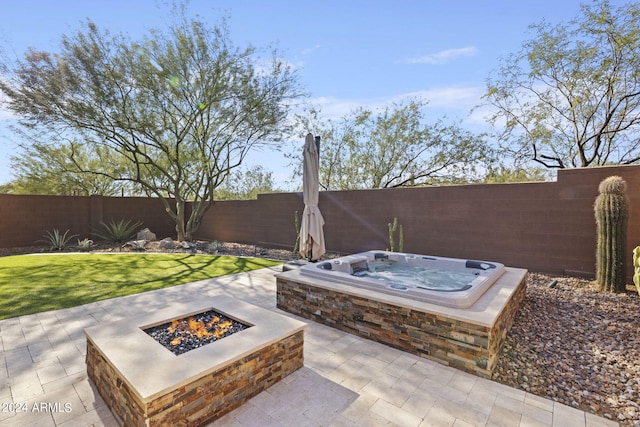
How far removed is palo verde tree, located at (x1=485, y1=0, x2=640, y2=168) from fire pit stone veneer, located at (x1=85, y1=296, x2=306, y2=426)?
1104cm

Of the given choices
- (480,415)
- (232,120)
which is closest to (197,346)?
(480,415)

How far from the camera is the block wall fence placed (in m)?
5.82

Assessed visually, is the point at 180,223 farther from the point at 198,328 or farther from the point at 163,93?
the point at 198,328

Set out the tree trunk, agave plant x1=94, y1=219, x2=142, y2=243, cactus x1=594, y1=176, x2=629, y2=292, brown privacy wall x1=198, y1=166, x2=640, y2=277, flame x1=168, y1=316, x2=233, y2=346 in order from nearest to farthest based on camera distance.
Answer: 1. flame x1=168, y1=316, x2=233, y2=346
2. cactus x1=594, y1=176, x2=629, y2=292
3. brown privacy wall x1=198, y1=166, x2=640, y2=277
4. agave plant x1=94, y1=219, x2=142, y2=243
5. the tree trunk

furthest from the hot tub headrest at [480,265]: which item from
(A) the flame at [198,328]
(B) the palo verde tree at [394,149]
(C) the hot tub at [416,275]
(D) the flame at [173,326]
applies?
(B) the palo verde tree at [394,149]

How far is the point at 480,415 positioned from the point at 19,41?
13.6 meters

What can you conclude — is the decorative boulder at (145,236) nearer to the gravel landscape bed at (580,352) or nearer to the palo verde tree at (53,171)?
the palo verde tree at (53,171)

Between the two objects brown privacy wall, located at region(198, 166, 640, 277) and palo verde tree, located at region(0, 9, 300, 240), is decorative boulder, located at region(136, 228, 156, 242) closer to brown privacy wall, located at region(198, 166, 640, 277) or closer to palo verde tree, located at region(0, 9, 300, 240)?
palo verde tree, located at region(0, 9, 300, 240)

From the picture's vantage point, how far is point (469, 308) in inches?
123

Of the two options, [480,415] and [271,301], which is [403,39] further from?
[480,415]

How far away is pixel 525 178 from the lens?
1132 cm

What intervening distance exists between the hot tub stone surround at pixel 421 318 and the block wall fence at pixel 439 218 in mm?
2495

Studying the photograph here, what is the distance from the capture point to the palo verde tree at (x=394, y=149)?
11938mm

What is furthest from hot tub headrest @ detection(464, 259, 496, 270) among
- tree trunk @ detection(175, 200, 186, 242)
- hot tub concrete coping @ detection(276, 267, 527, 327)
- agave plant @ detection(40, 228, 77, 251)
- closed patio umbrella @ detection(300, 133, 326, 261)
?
agave plant @ detection(40, 228, 77, 251)
